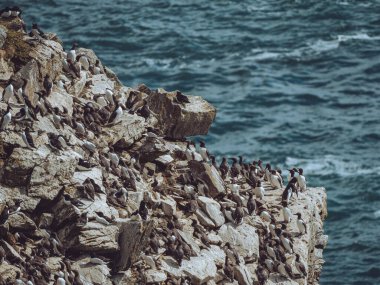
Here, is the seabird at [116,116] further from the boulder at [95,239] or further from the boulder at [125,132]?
the boulder at [95,239]

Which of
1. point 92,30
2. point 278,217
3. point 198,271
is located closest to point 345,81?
point 92,30

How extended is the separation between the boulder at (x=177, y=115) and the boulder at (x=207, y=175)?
265 cm

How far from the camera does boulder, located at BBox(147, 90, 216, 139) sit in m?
48.2

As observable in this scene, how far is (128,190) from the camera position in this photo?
4250cm

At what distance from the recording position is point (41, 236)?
3853cm

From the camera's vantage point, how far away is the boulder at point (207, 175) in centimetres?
4616

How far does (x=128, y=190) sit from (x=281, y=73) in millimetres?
58686

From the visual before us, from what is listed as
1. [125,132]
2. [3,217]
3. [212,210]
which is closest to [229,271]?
[212,210]

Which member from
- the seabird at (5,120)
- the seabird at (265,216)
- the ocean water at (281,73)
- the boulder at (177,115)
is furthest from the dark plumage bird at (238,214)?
the ocean water at (281,73)

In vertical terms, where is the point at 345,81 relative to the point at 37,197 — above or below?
below

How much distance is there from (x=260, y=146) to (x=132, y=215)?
4413 centimetres

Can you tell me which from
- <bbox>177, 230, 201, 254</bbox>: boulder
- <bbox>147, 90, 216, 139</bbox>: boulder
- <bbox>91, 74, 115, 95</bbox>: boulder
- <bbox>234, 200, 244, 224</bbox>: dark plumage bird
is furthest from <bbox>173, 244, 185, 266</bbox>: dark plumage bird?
<bbox>91, 74, 115, 95</bbox>: boulder

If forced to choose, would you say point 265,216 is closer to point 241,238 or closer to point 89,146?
point 241,238

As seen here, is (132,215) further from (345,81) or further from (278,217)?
(345,81)
